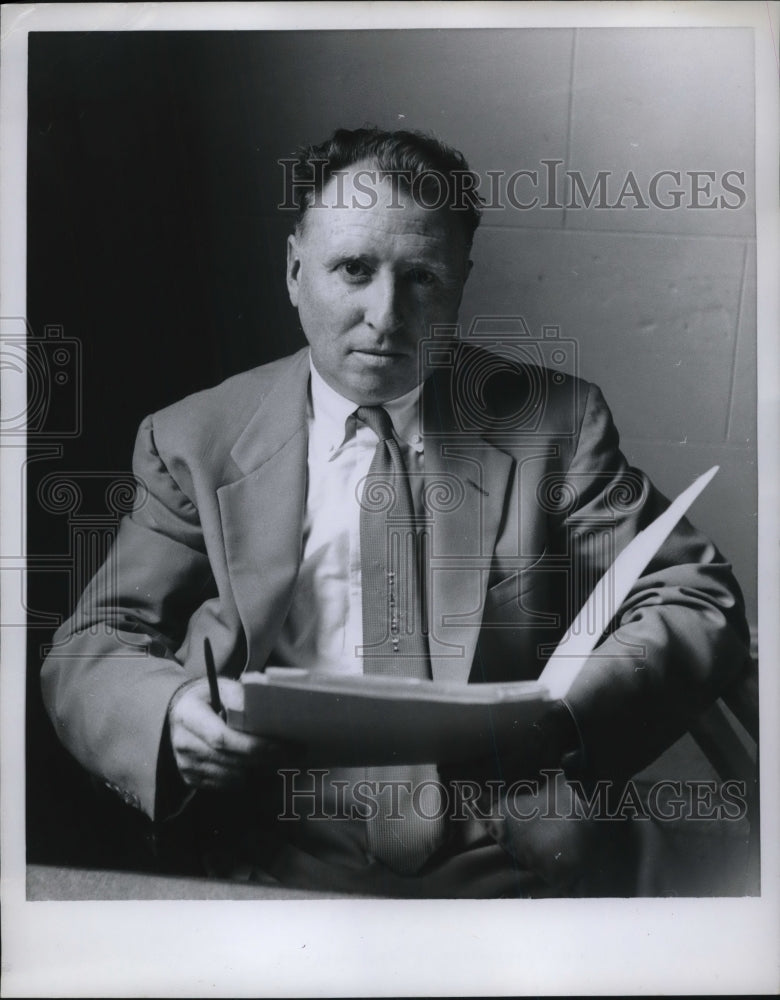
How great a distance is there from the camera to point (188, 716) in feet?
6.96

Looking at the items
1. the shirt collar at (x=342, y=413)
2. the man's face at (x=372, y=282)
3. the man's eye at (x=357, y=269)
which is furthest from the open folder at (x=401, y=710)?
the man's eye at (x=357, y=269)

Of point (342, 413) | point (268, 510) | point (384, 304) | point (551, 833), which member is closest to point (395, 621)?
point (268, 510)

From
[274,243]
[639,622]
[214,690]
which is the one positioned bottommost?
[214,690]

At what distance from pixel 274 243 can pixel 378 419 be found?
45 centimetres

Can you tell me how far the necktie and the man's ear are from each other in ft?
0.95

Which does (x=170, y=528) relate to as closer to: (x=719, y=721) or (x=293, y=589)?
(x=293, y=589)

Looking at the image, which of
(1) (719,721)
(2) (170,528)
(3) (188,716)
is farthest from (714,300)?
(3) (188,716)

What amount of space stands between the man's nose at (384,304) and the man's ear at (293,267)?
0.17m

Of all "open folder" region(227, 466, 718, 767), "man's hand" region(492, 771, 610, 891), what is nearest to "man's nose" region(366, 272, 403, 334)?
"open folder" region(227, 466, 718, 767)

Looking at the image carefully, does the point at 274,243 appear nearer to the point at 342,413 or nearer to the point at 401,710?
the point at 342,413

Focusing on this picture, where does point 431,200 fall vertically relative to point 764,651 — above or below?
above

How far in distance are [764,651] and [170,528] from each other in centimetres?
134

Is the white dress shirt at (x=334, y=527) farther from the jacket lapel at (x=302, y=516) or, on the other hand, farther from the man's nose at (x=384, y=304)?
the man's nose at (x=384, y=304)

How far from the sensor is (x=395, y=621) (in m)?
2.15
